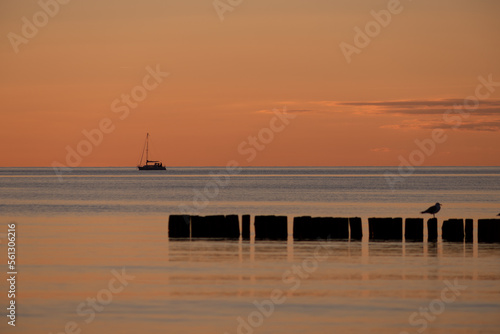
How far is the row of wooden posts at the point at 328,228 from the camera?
3641cm

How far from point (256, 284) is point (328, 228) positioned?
39.5ft

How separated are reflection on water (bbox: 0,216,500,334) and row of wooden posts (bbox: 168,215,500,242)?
30.6 inches

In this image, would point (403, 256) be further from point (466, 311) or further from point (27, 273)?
point (27, 273)

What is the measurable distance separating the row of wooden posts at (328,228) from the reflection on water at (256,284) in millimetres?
777

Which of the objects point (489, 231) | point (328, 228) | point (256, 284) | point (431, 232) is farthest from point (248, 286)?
point (489, 231)

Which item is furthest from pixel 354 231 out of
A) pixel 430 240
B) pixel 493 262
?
pixel 493 262

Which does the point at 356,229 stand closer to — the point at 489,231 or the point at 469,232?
the point at 469,232

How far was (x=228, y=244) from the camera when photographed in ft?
117

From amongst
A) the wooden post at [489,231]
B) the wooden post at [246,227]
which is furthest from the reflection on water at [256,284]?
the wooden post at [246,227]

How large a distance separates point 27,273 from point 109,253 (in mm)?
5784

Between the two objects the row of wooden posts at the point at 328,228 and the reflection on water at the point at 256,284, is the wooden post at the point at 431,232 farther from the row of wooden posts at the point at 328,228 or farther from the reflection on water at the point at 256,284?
the reflection on water at the point at 256,284

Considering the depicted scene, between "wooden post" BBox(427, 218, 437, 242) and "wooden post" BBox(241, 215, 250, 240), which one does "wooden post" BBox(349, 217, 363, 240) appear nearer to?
"wooden post" BBox(427, 218, 437, 242)

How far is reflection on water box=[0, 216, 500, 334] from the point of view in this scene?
67.2ft

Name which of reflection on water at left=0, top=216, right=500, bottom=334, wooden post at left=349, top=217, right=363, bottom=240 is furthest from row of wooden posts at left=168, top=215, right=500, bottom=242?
reflection on water at left=0, top=216, right=500, bottom=334
